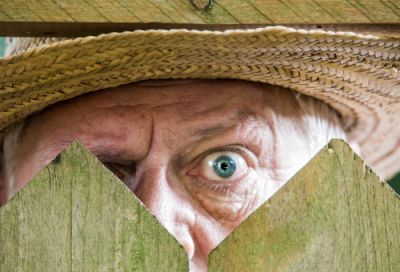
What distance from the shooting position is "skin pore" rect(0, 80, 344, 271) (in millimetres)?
1932

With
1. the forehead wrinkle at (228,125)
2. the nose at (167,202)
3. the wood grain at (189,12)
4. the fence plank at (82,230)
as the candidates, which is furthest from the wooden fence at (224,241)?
the forehead wrinkle at (228,125)

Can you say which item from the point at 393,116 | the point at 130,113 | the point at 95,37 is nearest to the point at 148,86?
the point at 130,113

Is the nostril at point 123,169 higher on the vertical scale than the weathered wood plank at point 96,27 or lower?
lower

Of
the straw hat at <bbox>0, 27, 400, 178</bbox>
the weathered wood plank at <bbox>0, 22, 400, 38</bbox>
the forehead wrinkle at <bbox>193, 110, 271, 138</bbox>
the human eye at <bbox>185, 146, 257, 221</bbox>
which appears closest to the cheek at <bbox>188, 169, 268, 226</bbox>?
the human eye at <bbox>185, 146, 257, 221</bbox>

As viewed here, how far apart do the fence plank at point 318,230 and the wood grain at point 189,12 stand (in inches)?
21.6

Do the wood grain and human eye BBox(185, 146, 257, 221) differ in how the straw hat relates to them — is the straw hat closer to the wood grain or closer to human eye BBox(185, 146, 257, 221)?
the wood grain

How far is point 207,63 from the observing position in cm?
181

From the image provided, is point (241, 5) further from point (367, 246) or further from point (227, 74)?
point (367, 246)

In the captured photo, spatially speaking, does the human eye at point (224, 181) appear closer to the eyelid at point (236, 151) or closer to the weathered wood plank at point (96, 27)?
the eyelid at point (236, 151)

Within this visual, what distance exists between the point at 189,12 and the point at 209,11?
0.04m

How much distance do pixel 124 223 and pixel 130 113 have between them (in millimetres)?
866

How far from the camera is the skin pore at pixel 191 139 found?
1.93 meters

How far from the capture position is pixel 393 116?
221cm

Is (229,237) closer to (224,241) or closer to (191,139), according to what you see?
(224,241)
